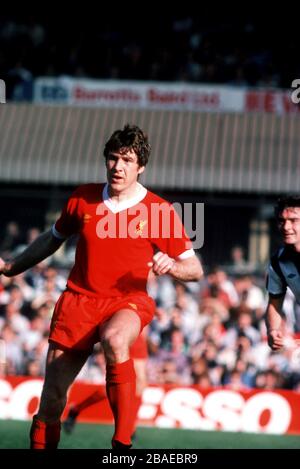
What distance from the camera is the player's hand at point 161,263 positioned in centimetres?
622

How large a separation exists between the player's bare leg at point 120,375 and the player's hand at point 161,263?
39cm

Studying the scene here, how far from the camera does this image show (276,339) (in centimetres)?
705

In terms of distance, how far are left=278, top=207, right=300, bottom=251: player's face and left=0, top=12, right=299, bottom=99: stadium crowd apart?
1275 centimetres

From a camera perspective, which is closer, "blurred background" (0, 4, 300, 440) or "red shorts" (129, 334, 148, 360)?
"red shorts" (129, 334, 148, 360)

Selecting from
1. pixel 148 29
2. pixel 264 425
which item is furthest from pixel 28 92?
pixel 264 425

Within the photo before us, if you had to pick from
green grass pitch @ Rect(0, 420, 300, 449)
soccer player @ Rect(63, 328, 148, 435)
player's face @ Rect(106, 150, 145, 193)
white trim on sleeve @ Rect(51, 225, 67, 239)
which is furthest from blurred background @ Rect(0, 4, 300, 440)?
player's face @ Rect(106, 150, 145, 193)

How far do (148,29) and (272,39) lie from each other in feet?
8.44

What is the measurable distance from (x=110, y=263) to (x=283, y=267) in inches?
52.2

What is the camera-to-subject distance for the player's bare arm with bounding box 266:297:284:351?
706 cm

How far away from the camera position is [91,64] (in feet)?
67.8

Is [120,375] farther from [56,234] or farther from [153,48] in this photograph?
[153,48]

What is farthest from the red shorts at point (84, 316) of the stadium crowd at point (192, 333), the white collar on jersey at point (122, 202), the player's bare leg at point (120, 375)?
the stadium crowd at point (192, 333)

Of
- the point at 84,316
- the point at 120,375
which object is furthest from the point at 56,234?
the point at 120,375

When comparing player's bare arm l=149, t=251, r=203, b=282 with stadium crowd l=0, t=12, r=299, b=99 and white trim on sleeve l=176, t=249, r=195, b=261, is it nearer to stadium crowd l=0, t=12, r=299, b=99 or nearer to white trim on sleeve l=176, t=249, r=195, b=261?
white trim on sleeve l=176, t=249, r=195, b=261
